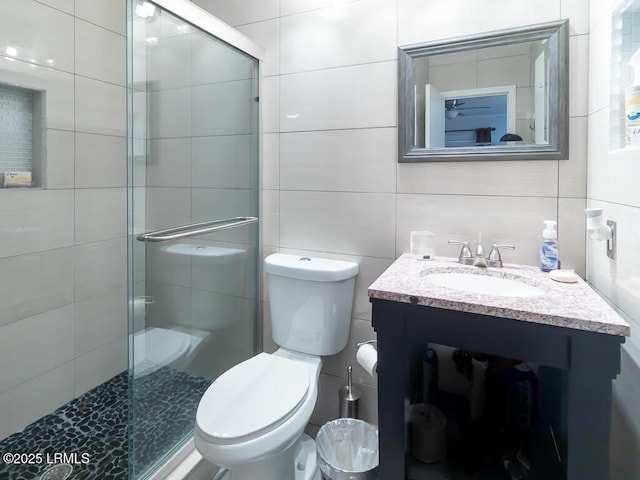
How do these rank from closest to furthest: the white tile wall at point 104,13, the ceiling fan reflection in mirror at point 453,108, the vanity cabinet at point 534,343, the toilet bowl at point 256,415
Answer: the vanity cabinet at point 534,343 < the toilet bowl at point 256,415 < the ceiling fan reflection in mirror at point 453,108 < the white tile wall at point 104,13

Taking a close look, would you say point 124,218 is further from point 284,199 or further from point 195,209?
point 284,199

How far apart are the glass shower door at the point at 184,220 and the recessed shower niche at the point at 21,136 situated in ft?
2.52

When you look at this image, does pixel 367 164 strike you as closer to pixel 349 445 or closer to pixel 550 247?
pixel 550 247

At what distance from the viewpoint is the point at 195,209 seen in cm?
146

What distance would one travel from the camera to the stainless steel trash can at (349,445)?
4.63ft

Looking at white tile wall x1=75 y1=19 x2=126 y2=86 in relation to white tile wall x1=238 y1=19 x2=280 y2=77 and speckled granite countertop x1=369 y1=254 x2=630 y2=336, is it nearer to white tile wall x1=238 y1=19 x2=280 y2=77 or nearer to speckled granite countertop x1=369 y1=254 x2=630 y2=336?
white tile wall x1=238 y1=19 x2=280 y2=77

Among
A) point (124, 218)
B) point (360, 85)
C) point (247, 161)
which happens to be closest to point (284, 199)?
point (247, 161)

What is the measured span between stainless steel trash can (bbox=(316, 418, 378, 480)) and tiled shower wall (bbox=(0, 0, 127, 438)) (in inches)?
51.6

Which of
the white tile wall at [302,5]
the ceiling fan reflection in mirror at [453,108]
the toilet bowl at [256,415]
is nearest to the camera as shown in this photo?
the toilet bowl at [256,415]

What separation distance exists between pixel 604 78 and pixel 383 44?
2.67 ft

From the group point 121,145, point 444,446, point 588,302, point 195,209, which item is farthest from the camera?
point 121,145

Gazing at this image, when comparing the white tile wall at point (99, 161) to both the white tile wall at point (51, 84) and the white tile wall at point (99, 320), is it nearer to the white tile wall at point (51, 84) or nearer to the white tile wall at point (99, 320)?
the white tile wall at point (51, 84)

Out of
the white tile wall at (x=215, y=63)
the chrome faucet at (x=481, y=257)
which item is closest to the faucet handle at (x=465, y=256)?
the chrome faucet at (x=481, y=257)

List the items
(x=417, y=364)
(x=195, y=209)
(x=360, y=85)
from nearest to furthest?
(x=417, y=364), (x=195, y=209), (x=360, y=85)
